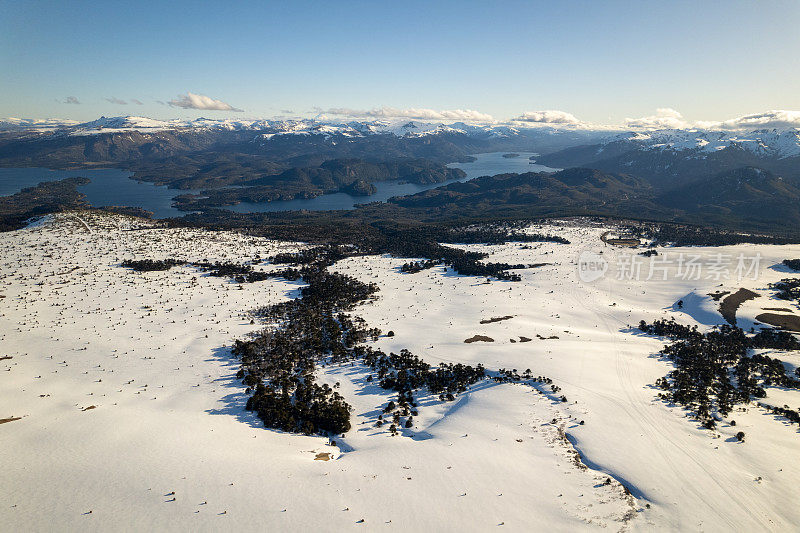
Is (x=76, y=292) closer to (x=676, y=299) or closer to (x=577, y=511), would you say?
(x=577, y=511)

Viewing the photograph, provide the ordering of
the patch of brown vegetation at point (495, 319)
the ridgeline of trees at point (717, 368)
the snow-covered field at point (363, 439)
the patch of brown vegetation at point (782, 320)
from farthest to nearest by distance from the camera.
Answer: the patch of brown vegetation at point (495, 319), the patch of brown vegetation at point (782, 320), the ridgeline of trees at point (717, 368), the snow-covered field at point (363, 439)

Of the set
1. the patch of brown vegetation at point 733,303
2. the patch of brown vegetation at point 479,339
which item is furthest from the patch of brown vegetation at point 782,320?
the patch of brown vegetation at point 479,339

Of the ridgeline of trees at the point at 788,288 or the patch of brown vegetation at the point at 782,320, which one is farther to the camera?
the ridgeline of trees at the point at 788,288

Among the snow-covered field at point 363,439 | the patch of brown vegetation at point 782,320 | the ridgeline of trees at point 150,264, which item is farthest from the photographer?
the ridgeline of trees at point 150,264

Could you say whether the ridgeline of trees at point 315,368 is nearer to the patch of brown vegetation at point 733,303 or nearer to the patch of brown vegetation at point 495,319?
the patch of brown vegetation at point 495,319

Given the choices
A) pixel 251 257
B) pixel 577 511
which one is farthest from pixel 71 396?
pixel 251 257

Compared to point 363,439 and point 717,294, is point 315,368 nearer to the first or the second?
point 363,439
